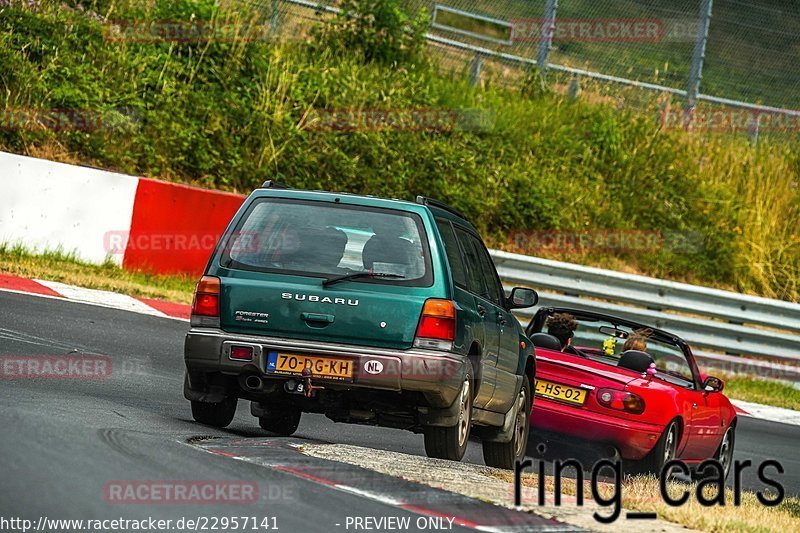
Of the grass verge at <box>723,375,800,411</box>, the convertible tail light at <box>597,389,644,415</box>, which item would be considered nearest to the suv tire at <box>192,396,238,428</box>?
Result: the convertible tail light at <box>597,389,644,415</box>

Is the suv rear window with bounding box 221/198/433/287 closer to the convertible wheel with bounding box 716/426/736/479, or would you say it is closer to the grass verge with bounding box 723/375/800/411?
the convertible wheel with bounding box 716/426/736/479

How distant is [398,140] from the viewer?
2048cm

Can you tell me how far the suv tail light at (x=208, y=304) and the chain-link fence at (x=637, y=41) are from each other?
44.9 ft

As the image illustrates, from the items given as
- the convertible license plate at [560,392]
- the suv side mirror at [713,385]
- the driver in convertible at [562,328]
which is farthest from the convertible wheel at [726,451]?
the convertible license plate at [560,392]

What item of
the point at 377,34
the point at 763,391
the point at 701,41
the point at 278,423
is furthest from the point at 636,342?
the point at 377,34

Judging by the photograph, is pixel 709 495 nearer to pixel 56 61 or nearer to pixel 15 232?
pixel 15 232

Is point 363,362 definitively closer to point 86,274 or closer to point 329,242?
point 329,242

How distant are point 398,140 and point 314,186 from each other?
1902 mm

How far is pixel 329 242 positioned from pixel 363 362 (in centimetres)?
80

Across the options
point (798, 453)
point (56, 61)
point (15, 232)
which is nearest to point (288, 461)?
point (798, 453)

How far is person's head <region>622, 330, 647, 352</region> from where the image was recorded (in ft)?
35.3

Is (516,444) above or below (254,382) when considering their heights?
below

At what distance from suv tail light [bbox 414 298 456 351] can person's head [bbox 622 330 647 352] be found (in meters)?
3.82

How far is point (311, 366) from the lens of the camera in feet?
23.9
